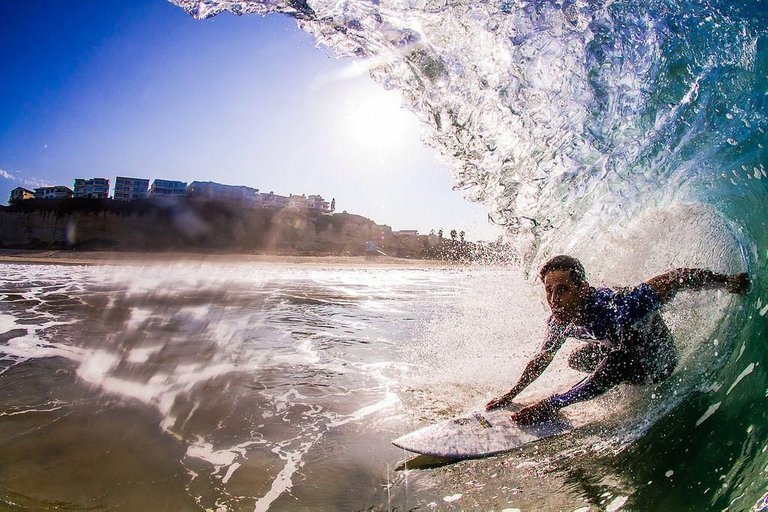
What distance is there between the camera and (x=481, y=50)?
462 centimetres

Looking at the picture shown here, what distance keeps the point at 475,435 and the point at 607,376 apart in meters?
1.28

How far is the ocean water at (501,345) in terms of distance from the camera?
2.68 metres

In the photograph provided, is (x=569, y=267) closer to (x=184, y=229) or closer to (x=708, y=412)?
(x=708, y=412)

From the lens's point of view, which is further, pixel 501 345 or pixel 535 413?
pixel 501 345

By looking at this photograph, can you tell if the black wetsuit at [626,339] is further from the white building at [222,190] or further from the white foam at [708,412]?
the white building at [222,190]

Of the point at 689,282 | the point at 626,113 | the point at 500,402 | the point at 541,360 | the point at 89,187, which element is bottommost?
the point at 500,402

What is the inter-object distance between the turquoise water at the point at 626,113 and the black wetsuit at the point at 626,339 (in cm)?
40

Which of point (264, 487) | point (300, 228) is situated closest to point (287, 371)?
point (264, 487)

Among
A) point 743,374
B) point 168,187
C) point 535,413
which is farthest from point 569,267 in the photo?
point 168,187

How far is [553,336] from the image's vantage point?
3.81 m

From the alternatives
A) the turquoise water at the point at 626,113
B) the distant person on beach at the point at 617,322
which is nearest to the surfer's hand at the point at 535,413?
the distant person on beach at the point at 617,322

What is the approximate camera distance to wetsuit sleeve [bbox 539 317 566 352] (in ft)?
12.3

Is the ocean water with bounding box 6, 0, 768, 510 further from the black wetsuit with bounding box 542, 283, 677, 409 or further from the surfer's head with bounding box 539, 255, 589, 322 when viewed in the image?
the surfer's head with bounding box 539, 255, 589, 322

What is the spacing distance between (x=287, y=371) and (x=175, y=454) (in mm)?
2097
